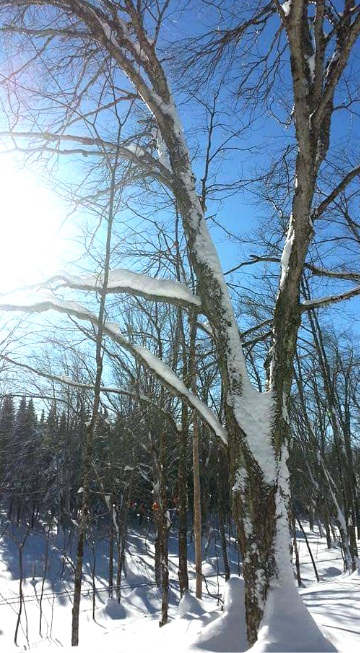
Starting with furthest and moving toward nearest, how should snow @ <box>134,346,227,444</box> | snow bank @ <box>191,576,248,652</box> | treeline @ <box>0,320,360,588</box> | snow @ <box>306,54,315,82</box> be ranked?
treeline @ <box>0,320,360,588</box> < snow @ <box>306,54,315,82</box> < snow @ <box>134,346,227,444</box> < snow bank @ <box>191,576,248,652</box>

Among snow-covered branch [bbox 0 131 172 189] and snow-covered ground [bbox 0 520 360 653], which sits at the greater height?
snow-covered branch [bbox 0 131 172 189]

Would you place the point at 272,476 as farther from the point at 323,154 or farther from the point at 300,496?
the point at 300,496

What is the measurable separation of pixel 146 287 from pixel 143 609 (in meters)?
14.9

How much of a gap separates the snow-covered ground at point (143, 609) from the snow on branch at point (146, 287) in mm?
2525

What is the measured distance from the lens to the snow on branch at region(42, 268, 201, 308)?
4000mm

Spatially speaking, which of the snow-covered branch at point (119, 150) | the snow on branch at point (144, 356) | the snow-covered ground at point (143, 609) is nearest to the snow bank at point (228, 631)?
the snow-covered ground at point (143, 609)

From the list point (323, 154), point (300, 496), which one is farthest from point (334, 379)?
point (323, 154)

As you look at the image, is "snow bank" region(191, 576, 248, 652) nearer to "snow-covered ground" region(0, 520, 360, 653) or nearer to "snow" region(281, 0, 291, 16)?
"snow-covered ground" region(0, 520, 360, 653)

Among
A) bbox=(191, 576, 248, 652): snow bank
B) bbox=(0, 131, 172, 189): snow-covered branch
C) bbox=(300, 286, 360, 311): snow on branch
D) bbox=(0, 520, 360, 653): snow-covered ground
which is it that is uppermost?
bbox=(0, 131, 172, 189): snow-covered branch

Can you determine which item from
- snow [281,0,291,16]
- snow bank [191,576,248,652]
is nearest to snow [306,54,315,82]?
snow [281,0,291,16]

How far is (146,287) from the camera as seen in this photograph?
402cm

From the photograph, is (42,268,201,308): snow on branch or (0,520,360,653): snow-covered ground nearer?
(0,520,360,653): snow-covered ground

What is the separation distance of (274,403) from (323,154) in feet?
8.14

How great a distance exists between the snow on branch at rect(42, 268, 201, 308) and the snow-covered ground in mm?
2525
